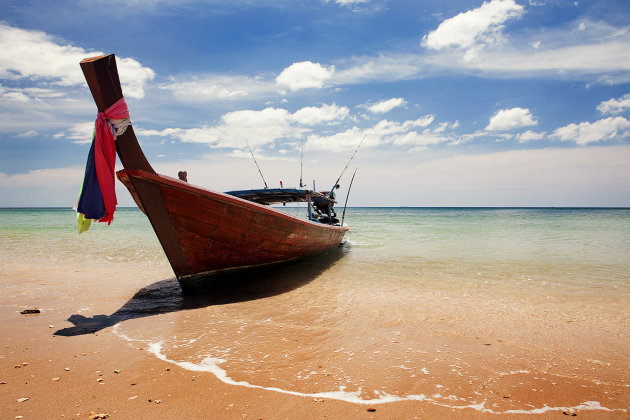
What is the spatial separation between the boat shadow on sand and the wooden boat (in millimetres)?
243

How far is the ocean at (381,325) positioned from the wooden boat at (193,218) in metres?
0.53

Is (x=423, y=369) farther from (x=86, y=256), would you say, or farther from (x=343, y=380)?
(x=86, y=256)

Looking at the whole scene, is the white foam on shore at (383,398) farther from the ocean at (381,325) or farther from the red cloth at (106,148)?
the red cloth at (106,148)

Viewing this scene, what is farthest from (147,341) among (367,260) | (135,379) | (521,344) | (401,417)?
(367,260)

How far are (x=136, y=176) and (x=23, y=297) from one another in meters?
2.96

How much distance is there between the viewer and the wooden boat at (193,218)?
446 cm

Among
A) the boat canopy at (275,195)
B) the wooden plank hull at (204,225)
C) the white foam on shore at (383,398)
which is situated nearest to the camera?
the white foam on shore at (383,398)

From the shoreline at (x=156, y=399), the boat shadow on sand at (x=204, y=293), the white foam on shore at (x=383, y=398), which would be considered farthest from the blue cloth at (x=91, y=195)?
the white foam on shore at (x=383, y=398)

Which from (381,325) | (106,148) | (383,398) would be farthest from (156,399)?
(106,148)

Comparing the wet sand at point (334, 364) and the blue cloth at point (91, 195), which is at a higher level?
the blue cloth at point (91, 195)

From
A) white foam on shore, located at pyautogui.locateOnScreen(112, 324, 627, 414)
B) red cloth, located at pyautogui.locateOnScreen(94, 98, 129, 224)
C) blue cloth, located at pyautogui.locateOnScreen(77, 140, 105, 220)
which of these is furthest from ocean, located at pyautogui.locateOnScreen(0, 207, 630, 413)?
red cloth, located at pyautogui.locateOnScreen(94, 98, 129, 224)

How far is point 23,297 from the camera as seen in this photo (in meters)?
5.26

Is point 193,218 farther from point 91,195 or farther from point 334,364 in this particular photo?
point 334,364

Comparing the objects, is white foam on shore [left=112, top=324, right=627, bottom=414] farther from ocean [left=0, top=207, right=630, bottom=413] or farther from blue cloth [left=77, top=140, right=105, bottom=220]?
blue cloth [left=77, top=140, right=105, bottom=220]
